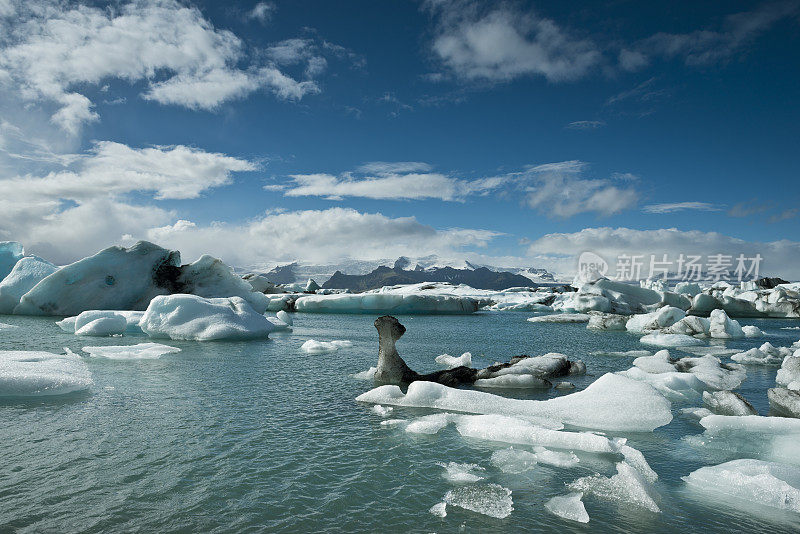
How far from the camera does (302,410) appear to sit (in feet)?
24.5

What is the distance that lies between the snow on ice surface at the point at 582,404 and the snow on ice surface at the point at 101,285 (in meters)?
22.9

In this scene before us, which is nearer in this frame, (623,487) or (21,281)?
(623,487)

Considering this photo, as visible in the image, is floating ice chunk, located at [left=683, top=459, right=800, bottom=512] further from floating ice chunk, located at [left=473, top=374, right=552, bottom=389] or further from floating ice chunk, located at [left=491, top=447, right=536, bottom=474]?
floating ice chunk, located at [left=473, top=374, right=552, bottom=389]

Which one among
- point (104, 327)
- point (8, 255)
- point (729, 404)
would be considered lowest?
point (104, 327)

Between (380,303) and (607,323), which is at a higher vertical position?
(607,323)

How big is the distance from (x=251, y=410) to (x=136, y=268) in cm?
2256

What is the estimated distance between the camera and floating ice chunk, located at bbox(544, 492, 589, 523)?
12.8ft

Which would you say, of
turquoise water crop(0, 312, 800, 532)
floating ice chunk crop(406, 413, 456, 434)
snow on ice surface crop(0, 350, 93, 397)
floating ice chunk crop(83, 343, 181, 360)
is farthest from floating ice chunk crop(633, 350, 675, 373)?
floating ice chunk crop(83, 343, 181, 360)

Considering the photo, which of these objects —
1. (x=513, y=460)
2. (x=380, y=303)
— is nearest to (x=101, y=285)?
(x=380, y=303)

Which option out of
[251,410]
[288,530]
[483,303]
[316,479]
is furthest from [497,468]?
[483,303]

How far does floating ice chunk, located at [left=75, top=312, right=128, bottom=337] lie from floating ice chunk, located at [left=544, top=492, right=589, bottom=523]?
696 inches

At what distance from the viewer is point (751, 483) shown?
4.40 meters

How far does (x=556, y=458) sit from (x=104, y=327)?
17204mm

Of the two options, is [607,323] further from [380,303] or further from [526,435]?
[526,435]
